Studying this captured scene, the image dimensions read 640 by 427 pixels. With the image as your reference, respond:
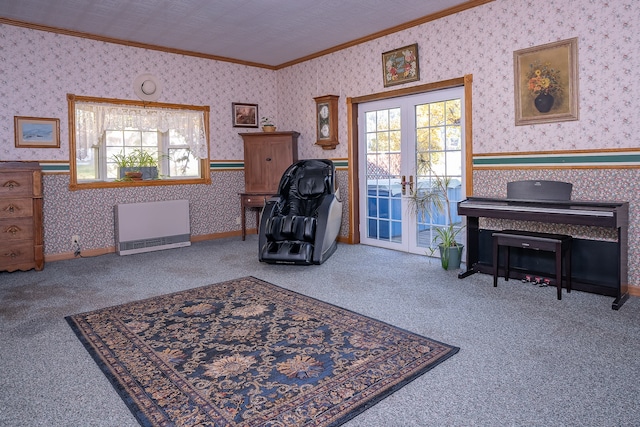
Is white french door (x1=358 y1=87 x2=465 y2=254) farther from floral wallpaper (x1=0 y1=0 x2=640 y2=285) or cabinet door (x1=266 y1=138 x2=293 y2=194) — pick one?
cabinet door (x1=266 y1=138 x2=293 y2=194)

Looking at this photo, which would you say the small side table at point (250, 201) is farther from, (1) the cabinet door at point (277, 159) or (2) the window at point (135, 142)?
(2) the window at point (135, 142)

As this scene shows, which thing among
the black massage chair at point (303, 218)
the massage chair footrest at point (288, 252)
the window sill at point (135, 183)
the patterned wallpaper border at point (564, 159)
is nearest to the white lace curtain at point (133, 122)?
the window sill at point (135, 183)

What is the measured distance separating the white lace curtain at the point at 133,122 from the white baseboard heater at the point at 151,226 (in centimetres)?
86

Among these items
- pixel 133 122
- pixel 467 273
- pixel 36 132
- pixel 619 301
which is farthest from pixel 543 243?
pixel 36 132

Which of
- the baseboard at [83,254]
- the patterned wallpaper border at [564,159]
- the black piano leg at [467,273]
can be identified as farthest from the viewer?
the baseboard at [83,254]

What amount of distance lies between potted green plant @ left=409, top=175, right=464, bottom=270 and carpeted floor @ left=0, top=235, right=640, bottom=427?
7.1 inches

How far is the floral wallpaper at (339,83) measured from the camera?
11.9 feet

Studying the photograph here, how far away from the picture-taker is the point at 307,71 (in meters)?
6.63

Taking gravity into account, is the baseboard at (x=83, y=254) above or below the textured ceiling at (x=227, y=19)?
below

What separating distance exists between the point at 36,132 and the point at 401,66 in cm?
431

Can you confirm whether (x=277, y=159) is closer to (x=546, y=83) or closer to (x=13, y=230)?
(x=13, y=230)

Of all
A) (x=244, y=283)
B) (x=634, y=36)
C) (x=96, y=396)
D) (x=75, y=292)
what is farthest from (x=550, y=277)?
(x=75, y=292)

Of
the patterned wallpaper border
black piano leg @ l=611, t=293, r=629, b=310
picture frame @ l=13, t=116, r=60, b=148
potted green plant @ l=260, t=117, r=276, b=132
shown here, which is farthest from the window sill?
black piano leg @ l=611, t=293, r=629, b=310

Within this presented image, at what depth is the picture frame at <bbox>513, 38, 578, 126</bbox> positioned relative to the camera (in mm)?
3830
